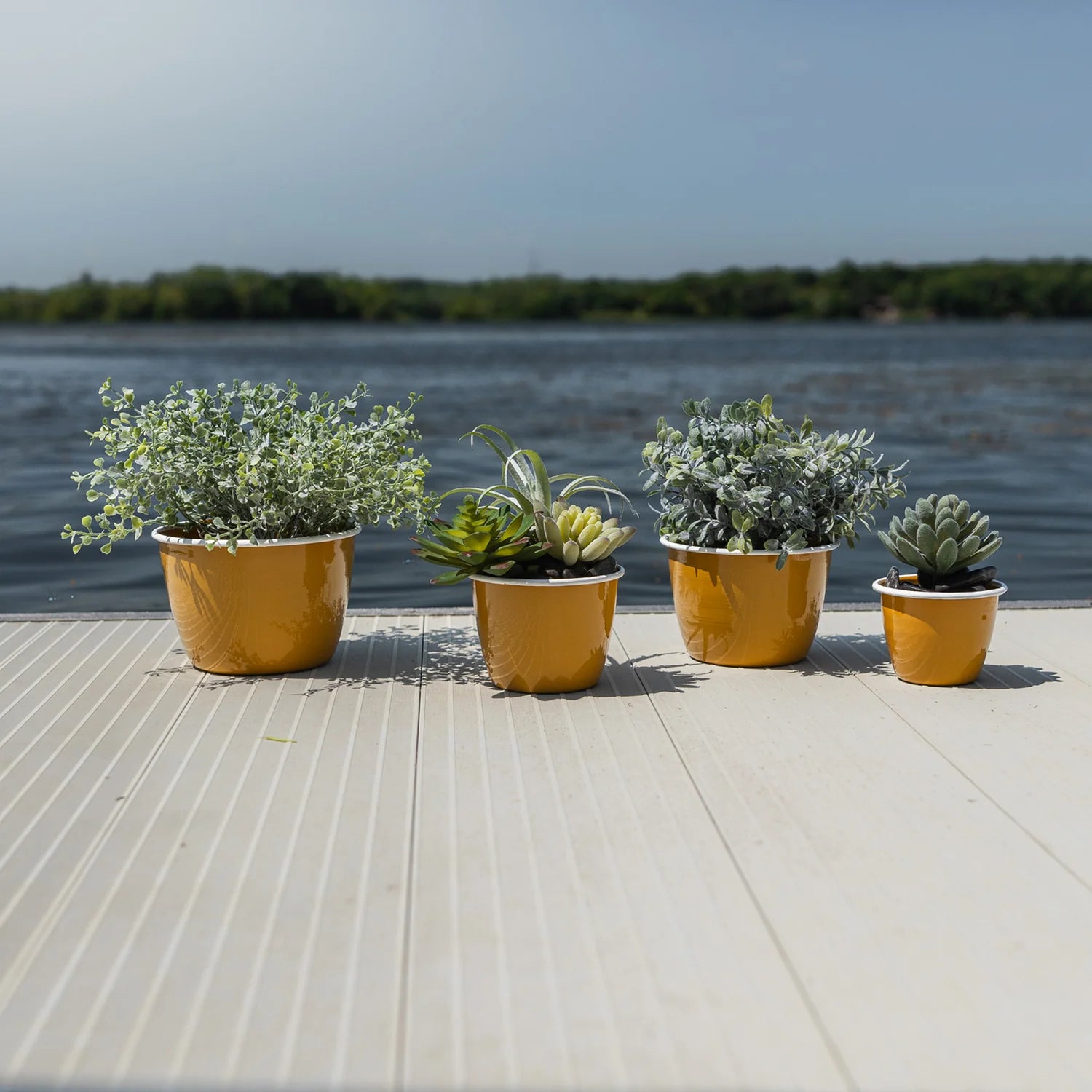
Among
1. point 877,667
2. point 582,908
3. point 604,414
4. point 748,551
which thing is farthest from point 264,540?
point 604,414

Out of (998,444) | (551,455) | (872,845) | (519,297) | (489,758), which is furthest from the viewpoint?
(519,297)

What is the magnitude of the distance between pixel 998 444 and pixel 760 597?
46.8ft

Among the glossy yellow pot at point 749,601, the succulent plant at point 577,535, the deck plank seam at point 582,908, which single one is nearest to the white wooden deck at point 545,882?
the deck plank seam at point 582,908

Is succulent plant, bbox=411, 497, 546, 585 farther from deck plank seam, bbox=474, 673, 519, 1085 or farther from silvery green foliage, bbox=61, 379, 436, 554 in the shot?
deck plank seam, bbox=474, 673, 519, 1085

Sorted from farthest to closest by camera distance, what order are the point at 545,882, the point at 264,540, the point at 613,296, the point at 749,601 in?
the point at 613,296, the point at 749,601, the point at 264,540, the point at 545,882

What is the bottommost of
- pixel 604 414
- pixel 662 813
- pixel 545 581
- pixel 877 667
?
pixel 604 414

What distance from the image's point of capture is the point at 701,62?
49938mm

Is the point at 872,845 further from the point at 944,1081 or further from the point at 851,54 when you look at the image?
the point at 851,54

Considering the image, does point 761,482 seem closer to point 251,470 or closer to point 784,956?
point 251,470

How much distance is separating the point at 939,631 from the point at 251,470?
1.90 meters

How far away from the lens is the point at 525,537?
3062 mm

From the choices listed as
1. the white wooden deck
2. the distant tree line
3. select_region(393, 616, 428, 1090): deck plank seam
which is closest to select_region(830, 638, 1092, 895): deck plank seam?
the white wooden deck

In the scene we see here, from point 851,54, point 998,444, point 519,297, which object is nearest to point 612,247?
point 519,297

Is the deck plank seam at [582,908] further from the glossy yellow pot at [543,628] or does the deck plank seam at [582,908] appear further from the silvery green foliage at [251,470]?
the silvery green foliage at [251,470]
